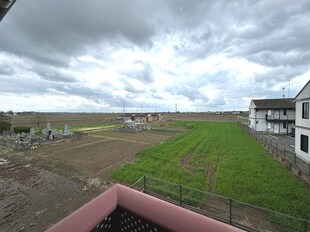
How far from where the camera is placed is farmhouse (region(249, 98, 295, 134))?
90.6 feet

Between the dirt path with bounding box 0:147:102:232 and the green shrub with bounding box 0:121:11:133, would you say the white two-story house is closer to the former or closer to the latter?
the dirt path with bounding box 0:147:102:232

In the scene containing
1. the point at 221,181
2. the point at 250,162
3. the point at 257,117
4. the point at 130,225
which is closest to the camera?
the point at 130,225

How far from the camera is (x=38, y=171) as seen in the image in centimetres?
1273

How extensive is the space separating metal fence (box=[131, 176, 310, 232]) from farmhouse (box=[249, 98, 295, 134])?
25.8 metres

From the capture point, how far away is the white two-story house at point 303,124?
13.5m

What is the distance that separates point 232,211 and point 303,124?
1137 cm

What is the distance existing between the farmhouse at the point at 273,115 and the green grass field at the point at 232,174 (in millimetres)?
14134

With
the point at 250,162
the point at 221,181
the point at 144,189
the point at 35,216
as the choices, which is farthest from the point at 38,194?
the point at 250,162

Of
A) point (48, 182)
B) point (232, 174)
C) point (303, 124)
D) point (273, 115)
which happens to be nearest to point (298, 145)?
point (303, 124)

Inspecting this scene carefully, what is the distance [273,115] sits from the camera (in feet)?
94.1

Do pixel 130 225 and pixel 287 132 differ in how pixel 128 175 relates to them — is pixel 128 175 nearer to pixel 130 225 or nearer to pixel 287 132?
pixel 130 225

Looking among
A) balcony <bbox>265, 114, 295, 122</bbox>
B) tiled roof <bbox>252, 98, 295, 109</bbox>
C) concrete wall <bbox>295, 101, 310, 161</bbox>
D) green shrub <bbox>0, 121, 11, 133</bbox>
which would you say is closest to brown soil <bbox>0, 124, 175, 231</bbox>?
concrete wall <bbox>295, 101, 310, 161</bbox>

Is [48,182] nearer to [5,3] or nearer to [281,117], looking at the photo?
[5,3]

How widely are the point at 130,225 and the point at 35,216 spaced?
7.81 meters
